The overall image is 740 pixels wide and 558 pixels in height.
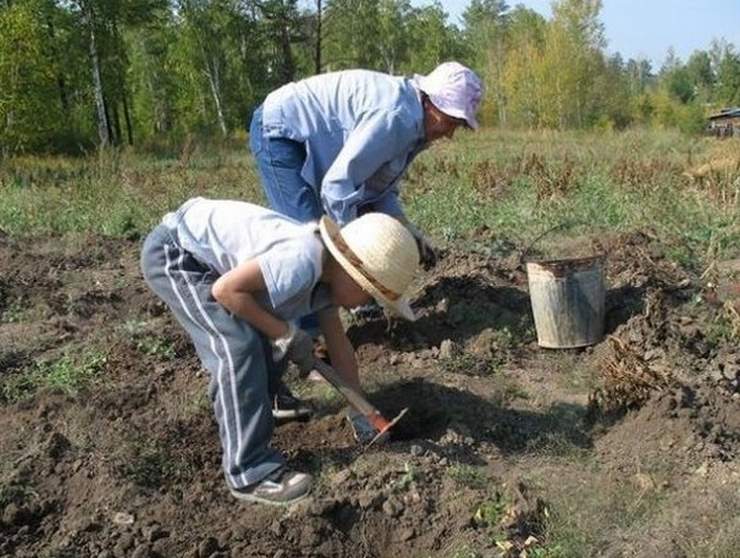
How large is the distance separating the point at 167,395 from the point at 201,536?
4.20ft

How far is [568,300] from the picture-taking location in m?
4.36

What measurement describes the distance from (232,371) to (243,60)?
36.3 m

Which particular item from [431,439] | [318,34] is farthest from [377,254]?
[318,34]

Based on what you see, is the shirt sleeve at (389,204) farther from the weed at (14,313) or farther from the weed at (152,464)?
the weed at (14,313)

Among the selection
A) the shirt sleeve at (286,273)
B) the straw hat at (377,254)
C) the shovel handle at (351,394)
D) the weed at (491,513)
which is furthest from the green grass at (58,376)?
the weed at (491,513)

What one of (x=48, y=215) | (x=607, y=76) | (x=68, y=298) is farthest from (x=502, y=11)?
(x=68, y=298)

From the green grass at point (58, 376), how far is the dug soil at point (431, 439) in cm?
1

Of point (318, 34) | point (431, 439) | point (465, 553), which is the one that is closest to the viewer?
point (465, 553)

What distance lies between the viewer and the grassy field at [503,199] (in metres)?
6.82

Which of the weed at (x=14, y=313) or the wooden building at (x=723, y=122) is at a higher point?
the weed at (x=14, y=313)

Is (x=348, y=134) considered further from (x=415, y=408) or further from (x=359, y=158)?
(x=415, y=408)

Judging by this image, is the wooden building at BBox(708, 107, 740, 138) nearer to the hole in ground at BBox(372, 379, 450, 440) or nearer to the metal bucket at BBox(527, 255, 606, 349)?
the metal bucket at BBox(527, 255, 606, 349)

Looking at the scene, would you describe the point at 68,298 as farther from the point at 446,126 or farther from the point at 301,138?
the point at 446,126

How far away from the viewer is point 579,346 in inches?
176
